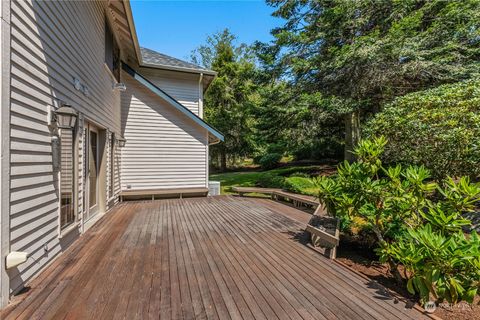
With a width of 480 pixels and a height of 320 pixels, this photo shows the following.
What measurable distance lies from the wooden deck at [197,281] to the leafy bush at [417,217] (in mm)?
461

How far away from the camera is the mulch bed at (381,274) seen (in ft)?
8.64

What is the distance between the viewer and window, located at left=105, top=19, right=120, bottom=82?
643 cm

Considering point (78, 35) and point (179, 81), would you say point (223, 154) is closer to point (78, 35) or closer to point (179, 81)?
point (179, 81)

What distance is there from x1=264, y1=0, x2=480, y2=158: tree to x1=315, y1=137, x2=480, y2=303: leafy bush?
741 cm

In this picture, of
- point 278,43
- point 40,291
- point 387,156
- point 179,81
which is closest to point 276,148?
point 278,43

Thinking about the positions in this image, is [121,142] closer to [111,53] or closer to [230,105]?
[111,53]

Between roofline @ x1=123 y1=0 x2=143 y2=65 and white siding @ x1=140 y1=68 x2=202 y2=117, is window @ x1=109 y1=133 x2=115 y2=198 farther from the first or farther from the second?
white siding @ x1=140 y1=68 x2=202 y2=117

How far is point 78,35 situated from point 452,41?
12179mm

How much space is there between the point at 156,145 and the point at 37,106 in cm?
562

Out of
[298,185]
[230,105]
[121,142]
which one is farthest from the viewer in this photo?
[230,105]

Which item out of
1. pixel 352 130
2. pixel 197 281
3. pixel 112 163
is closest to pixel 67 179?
pixel 197 281

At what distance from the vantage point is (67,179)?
12.6ft

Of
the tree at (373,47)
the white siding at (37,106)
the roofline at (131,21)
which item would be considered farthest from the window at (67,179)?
the tree at (373,47)

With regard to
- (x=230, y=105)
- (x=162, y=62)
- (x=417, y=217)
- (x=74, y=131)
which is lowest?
(x=417, y=217)
